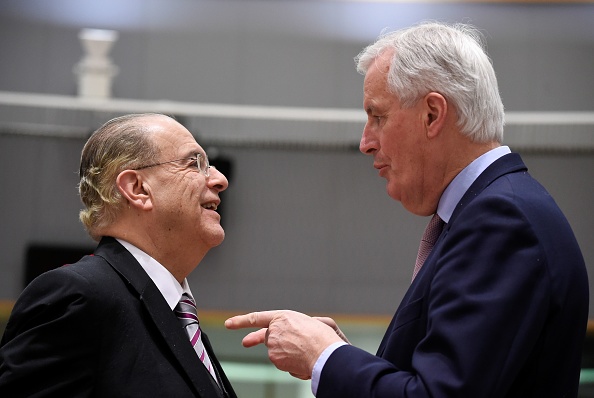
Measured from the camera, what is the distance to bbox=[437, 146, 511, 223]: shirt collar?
5.16ft

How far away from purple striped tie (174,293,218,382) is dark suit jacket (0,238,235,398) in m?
0.09

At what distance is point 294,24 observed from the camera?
4.78 m

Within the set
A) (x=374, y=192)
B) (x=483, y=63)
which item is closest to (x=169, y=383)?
→ (x=483, y=63)

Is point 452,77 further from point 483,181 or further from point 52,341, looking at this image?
point 52,341

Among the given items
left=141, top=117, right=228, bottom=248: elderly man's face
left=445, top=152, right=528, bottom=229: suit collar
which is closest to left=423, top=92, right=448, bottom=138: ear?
left=445, top=152, right=528, bottom=229: suit collar

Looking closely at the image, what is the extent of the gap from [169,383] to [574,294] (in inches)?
30.6

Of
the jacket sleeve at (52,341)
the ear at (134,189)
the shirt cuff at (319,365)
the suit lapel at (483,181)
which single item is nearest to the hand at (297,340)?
the shirt cuff at (319,365)

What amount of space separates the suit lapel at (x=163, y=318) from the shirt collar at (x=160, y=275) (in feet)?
0.10

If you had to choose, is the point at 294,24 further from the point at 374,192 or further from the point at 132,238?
the point at 132,238

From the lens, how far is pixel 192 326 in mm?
1921

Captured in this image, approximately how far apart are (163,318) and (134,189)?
318 millimetres

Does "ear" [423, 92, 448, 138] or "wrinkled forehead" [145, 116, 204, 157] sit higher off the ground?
"ear" [423, 92, 448, 138]

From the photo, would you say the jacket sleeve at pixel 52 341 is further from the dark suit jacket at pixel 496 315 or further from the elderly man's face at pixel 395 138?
the elderly man's face at pixel 395 138

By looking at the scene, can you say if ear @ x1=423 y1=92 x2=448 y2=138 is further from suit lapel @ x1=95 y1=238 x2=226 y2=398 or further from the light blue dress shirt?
suit lapel @ x1=95 y1=238 x2=226 y2=398
